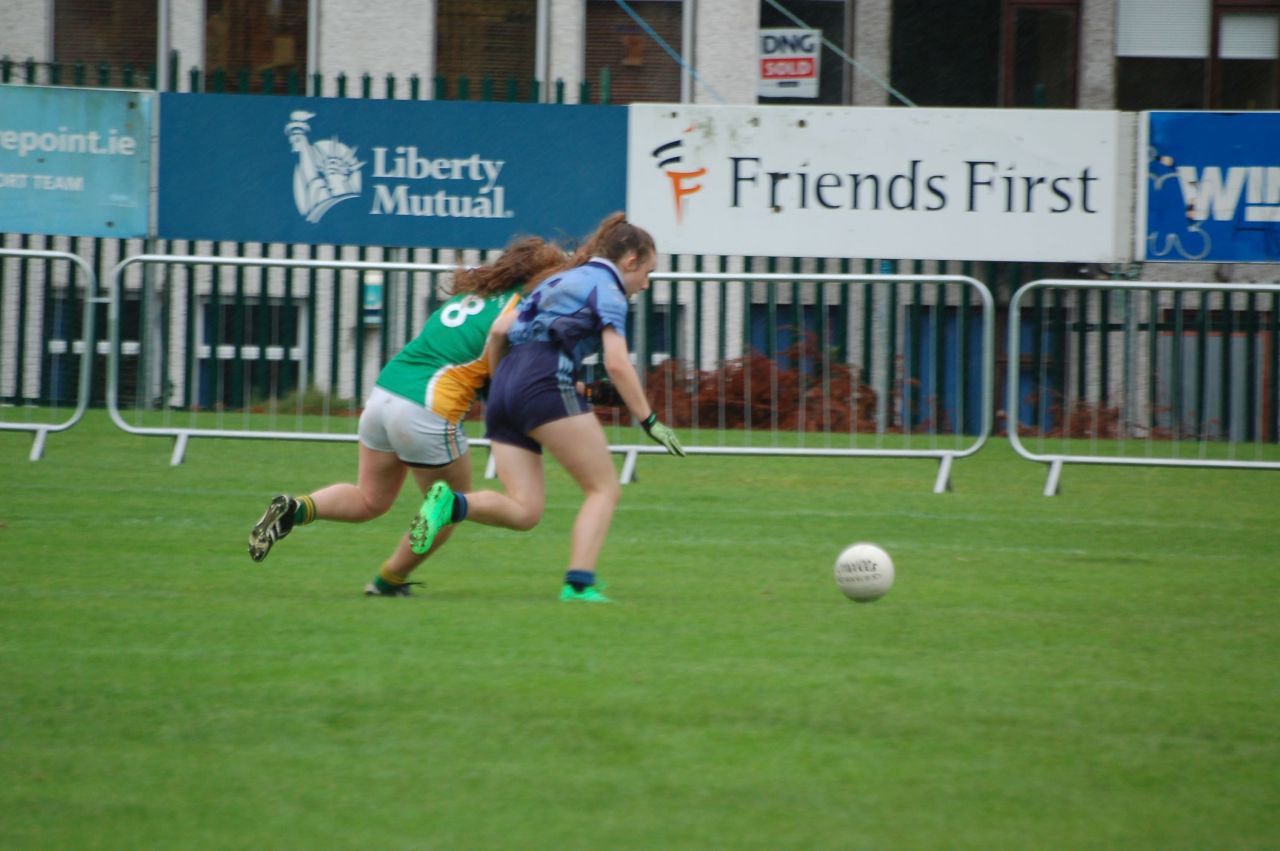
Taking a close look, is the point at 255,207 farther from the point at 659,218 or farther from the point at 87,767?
the point at 87,767

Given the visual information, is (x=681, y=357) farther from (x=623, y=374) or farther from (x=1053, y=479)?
(x=623, y=374)

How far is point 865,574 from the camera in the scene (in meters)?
7.01

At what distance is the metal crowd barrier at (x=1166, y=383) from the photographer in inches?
467

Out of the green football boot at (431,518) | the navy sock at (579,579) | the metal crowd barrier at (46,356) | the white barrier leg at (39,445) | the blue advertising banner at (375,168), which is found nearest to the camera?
the green football boot at (431,518)

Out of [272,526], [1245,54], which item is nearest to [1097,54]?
[1245,54]

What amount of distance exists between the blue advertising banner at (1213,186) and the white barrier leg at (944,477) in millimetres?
2987

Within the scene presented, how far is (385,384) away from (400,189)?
7149 mm

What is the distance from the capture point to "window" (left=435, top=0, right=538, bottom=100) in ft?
63.0

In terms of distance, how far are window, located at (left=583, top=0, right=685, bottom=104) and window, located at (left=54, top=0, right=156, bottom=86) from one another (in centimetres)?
472

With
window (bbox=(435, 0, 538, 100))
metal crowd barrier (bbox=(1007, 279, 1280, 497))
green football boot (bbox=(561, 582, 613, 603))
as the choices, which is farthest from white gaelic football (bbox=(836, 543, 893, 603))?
window (bbox=(435, 0, 538, 100))

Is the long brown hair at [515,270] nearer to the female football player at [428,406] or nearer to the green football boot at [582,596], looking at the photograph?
the female football player at [428,406]

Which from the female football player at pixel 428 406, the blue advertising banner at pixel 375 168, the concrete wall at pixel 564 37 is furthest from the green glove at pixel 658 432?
the concrete wall at pixel 564 37

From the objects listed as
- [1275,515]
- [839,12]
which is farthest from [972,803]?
[839,12]

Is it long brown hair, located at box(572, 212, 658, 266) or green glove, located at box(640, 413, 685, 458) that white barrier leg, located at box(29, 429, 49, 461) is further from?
green glove, located at box(640, 413, 685, 458)
